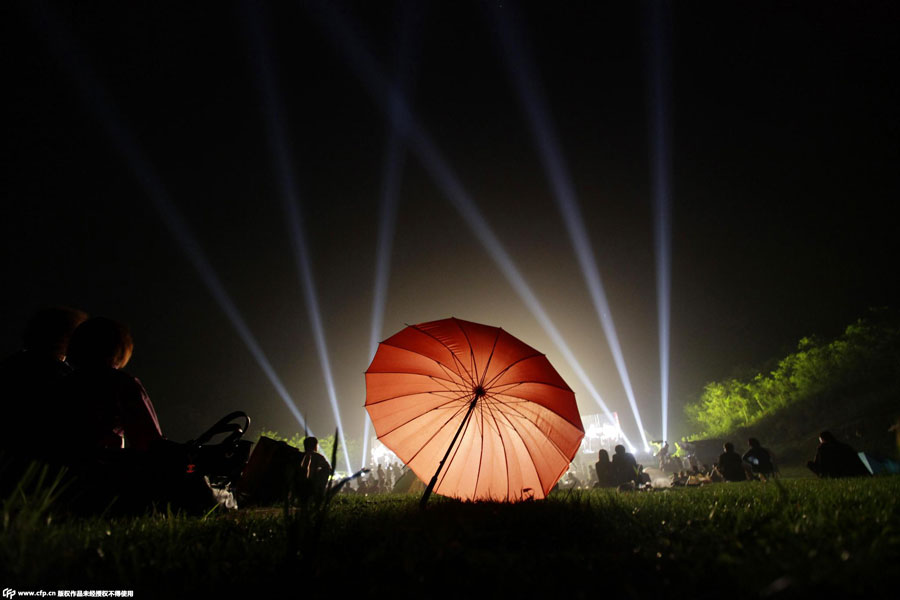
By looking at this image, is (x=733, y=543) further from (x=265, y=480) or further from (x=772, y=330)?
(x=772, y=330)

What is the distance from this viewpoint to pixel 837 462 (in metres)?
8.75

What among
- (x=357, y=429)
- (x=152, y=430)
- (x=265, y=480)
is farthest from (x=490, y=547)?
(x=357, y=429)

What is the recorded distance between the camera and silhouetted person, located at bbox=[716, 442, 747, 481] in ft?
37.3

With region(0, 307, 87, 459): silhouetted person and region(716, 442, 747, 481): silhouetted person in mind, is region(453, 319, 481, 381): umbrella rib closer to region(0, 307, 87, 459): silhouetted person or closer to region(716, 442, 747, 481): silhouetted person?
region(0, 307, 87, 459): silhouetted person

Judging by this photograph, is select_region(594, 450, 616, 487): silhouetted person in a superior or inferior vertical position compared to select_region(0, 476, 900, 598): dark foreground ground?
superior

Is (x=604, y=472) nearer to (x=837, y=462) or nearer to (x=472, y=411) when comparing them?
(x=837, y=462)

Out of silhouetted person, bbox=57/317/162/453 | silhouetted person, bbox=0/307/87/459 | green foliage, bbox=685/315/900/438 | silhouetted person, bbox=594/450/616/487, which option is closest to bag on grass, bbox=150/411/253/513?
silhouetted person, bbox=57/317/162/453

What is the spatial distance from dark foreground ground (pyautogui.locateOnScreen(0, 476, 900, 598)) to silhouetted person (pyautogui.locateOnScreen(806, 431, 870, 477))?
8.90m

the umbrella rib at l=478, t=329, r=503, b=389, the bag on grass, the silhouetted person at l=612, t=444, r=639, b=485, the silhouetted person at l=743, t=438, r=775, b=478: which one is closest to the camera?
the bag on grass

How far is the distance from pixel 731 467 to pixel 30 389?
15.2m

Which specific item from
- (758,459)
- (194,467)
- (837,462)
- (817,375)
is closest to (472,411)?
(194,467)

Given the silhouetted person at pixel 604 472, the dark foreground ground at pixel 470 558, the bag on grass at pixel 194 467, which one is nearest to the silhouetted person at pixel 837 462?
the silhouetted person at pixel 604 472

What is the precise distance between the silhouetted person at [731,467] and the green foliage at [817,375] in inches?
1111

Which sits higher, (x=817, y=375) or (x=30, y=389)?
(x=817, y=375)
